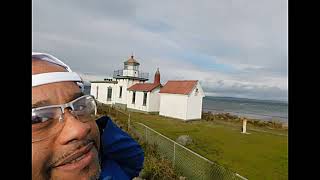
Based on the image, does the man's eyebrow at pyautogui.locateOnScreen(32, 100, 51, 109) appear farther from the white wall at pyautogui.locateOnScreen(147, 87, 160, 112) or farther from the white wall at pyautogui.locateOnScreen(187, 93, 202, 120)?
the white wall at pyautogui.locateOnScreen(147, 87, 160, 112)

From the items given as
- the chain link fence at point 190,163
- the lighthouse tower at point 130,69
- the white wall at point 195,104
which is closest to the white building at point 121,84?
the lighthouse tower at point 130,69

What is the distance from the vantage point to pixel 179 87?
20.4 m

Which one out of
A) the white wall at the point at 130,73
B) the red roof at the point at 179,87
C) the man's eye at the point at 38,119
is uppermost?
the white wall at the point at 130,73

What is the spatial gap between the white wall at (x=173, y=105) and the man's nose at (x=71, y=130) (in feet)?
59.6

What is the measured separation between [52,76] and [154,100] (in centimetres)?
2147

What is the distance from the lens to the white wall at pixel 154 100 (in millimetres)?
21906

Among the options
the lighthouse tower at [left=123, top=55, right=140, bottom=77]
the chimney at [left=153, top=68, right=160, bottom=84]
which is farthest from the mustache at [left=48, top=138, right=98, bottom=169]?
the lighthouse tower at [left=123, top=55, right=140, bottom=77]

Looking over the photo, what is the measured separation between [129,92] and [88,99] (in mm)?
23498

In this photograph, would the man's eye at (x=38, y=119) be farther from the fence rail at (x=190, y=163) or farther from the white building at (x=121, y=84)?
the white building at (x=121, y=84)

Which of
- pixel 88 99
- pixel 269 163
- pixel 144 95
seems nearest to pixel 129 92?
pixel 144 95
